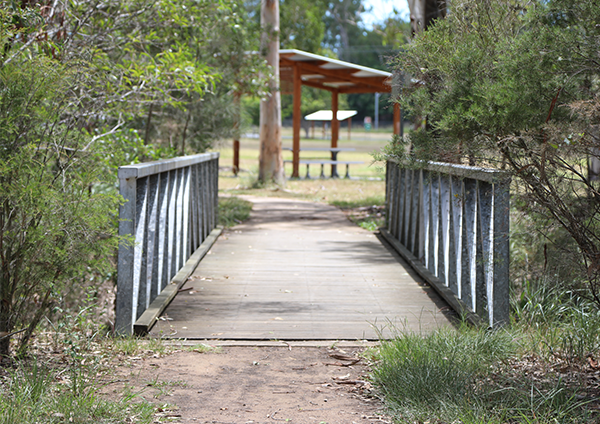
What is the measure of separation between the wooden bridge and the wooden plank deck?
1cm

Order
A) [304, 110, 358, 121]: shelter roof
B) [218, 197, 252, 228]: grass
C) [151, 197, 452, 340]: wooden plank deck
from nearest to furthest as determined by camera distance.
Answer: [151, 197, 452, 340]: wooden plank deck → [218, 197, 252, 228]: grass → [304, 110, 358, 121]: shelter roof

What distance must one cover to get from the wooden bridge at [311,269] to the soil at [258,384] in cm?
34

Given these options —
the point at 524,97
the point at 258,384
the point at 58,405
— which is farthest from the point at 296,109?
the point at 58,405

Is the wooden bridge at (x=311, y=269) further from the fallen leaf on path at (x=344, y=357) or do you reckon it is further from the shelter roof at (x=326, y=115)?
the shelter roof at (x=326, y=115)

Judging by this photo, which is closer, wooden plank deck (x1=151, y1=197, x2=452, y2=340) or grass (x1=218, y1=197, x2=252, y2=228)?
wooden plank deck (x1=151, y1=197, x2=452, y2=340)

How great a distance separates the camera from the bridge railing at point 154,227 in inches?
173

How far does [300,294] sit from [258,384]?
86.4 inches

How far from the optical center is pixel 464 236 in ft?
16.7

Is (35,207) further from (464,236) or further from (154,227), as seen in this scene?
(464,236)

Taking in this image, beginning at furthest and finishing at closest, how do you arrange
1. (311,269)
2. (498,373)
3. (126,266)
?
1. (311,269)
2. (126,266)
3. (498,373)

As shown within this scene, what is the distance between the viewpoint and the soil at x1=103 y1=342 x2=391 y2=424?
10.7ft

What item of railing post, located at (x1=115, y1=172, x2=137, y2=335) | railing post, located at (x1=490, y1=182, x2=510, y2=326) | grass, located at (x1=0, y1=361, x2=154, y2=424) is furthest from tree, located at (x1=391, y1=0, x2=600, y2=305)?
grass, located at (x1=0, y1=361, x2=154, y2=424)

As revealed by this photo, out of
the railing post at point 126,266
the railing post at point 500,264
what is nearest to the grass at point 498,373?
the railing post at point 500,264

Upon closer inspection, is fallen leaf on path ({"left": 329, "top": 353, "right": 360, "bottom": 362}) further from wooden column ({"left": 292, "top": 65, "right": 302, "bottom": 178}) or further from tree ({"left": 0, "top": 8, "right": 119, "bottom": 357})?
wooden column ({"left": 292, "top": 65, "right": 302, "bottom": 178})
